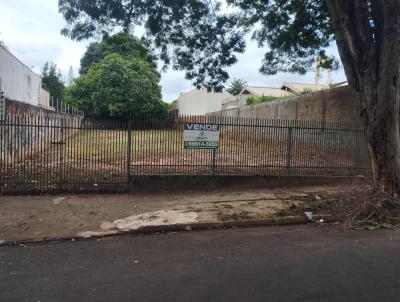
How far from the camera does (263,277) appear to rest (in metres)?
5.14

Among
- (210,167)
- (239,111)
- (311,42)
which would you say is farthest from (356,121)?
(239,111)

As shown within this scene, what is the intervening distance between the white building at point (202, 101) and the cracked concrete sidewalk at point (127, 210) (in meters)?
34.6

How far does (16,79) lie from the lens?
55.5 ft

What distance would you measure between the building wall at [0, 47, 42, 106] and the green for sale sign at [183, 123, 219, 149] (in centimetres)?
672

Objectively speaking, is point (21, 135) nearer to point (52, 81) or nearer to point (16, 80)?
point (16, 80)

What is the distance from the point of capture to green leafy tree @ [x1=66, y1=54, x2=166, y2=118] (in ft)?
116

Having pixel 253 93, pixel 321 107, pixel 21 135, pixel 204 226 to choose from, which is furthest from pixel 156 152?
pixel 253 93

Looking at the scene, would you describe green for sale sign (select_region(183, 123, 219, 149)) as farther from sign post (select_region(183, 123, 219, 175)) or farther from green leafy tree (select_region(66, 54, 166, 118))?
green leafy tree (select_region(66, 54, 166, 118))

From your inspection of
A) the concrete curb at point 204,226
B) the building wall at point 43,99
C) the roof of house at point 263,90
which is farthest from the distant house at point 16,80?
the roof of house at point 263,90

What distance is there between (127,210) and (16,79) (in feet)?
35.3

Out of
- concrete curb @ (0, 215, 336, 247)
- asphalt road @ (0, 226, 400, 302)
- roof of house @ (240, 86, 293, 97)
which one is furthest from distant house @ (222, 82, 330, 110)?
asphalt road @ (0, 226, 400, 302)

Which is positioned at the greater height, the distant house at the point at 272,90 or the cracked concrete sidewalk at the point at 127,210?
the distant house at the point at 272,90

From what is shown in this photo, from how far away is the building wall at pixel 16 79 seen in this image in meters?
14.4

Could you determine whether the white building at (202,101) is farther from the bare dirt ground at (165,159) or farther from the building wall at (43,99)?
the bare dirt ground at (165,159)
